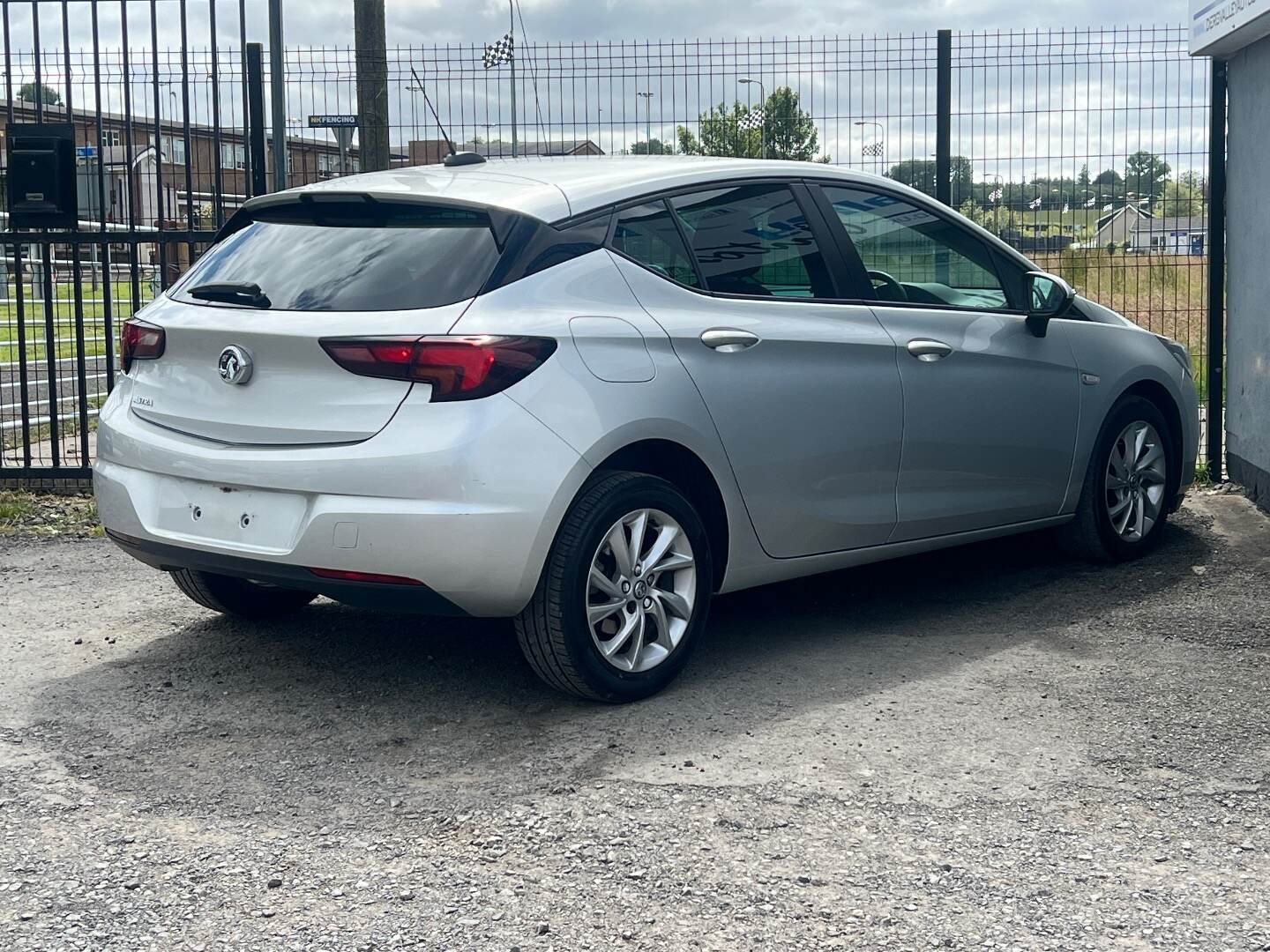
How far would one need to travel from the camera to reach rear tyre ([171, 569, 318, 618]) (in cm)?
561

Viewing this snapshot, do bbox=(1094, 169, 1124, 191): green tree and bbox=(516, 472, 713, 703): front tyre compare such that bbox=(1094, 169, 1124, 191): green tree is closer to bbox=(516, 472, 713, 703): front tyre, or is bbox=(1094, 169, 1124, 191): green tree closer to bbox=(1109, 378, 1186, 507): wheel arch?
bbox=(1109, 378, 1186, 507): wheel arch

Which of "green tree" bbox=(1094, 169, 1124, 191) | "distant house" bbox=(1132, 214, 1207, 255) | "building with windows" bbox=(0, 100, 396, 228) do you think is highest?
"building with windows" bbox=(0, 100, 396, 228)

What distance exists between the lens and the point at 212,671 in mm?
5227

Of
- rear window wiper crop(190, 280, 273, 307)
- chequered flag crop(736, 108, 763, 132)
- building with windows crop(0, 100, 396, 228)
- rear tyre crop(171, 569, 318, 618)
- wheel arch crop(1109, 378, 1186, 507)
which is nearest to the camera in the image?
rear window wiper crop(190, 280, 273, 307)

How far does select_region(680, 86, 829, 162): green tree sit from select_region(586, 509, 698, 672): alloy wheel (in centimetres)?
415

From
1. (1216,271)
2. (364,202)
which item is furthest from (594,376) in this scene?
(1216,271)

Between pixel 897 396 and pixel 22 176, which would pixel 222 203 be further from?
pixel 897 396

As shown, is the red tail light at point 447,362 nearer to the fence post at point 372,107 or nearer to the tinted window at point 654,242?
the tinted window at point 654,242

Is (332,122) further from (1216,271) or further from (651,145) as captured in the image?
(1216,271)

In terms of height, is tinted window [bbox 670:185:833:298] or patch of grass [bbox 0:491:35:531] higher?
A: tinted window [bbox 670:185:833:298]

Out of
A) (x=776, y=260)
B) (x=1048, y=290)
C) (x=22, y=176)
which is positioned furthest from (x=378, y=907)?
(x=22, y=176)

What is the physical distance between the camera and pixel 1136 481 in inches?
270

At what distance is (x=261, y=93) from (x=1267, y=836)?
7.22 m

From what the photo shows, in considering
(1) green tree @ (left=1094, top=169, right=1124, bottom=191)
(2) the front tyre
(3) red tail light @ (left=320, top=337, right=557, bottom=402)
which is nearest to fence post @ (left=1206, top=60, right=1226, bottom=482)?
(1) green tree @ (left=1094, top=169, right=1124, bottom=191)
